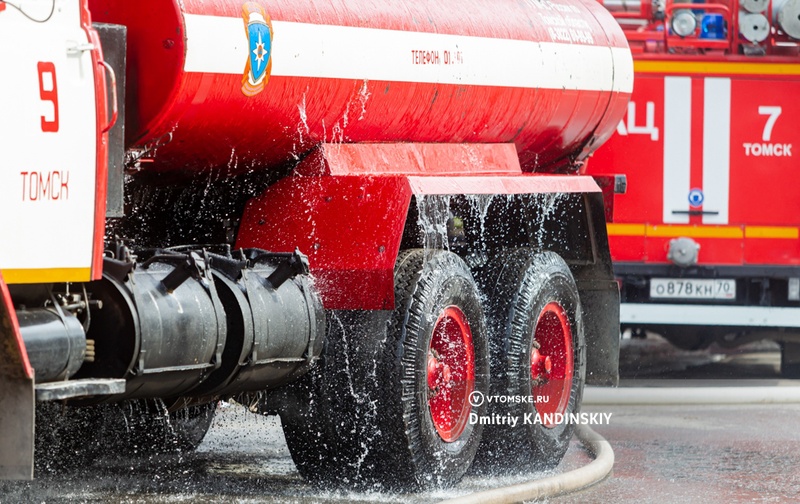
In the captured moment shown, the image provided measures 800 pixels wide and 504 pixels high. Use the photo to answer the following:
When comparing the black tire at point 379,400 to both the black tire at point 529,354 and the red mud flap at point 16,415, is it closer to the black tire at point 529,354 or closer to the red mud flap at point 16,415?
the black tire at point 529,354

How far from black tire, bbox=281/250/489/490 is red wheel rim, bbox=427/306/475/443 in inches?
10.2

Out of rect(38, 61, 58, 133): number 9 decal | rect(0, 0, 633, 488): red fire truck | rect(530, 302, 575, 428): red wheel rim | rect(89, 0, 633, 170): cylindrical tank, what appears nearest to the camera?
rect(38, 61, 58, 133): number 9 decal

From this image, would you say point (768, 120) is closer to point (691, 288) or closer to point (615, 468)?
point (691, 288)

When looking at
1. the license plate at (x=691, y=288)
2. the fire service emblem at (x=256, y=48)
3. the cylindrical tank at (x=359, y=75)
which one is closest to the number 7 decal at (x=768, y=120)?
the license plate at (x=691, y=288)

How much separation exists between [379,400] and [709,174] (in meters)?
5.82

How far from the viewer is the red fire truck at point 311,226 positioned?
5133 millimetres

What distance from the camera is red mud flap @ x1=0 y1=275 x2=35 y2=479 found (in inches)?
186

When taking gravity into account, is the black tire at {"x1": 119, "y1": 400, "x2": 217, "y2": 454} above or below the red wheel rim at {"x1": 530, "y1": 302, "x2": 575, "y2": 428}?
below

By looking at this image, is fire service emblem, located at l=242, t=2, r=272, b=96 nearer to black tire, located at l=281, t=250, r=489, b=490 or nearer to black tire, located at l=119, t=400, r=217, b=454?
black tire, located at l=281, t=250, r=489, b=490

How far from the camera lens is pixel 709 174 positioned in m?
11.9

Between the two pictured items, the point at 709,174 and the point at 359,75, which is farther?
the point at 709,174

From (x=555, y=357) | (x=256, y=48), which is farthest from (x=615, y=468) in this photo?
(x=256, y=48)

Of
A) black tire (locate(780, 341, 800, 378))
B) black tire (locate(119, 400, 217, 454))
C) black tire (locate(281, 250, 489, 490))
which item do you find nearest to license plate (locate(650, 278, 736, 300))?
black tire (locate(780, 341, 800, 378))

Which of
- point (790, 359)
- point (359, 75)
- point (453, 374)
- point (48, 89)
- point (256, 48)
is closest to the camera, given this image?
point (48, 89)
